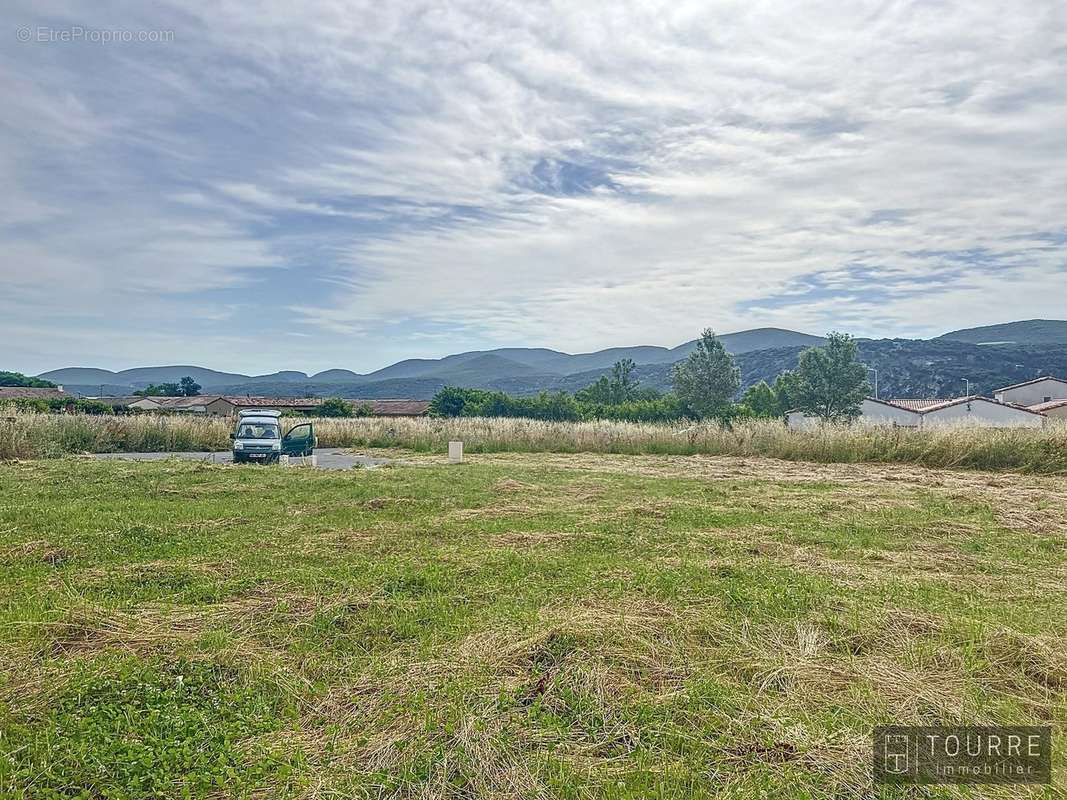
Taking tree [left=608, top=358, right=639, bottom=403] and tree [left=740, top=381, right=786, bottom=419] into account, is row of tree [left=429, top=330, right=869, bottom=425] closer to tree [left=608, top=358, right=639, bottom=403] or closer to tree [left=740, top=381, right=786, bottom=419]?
tree [left=740, top=381, right=786, bottom=419]

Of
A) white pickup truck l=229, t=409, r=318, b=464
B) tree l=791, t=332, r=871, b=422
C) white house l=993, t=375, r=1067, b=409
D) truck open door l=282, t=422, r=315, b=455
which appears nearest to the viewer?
white pickup truck l=229, t=409, r=318, b=464

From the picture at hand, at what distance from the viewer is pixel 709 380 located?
61.5m

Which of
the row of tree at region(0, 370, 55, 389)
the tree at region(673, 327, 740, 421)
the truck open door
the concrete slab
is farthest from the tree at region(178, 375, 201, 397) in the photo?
the truck open door

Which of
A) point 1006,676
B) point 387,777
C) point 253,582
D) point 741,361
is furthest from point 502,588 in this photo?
point 741,361

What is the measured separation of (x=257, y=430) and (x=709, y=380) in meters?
48.9

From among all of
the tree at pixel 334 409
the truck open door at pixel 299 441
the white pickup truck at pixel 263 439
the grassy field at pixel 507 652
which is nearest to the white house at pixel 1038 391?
the tree at pixel 334 409

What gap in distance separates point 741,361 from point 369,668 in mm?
167243

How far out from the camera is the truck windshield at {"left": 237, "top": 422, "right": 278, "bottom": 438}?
805 inches

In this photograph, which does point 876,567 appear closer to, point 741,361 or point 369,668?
point 369,668

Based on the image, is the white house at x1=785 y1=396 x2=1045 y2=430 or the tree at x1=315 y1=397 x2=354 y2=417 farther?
the tree at x1=315 y1=397 x2=354 y2=417

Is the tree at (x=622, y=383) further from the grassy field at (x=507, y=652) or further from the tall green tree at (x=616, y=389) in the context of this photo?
the grassy field at (x=507, y=652)

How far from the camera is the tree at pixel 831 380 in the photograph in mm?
62719

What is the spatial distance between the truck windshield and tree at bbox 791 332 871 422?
55530 mm

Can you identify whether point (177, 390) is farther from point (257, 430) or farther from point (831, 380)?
point (257, 430)
